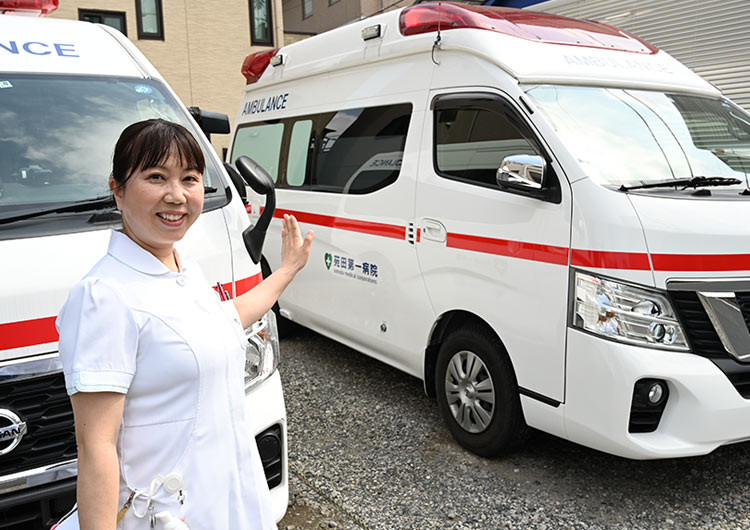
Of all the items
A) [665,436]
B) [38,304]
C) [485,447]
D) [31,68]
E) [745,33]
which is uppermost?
[745,33]

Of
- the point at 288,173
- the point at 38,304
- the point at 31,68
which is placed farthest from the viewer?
the point at 288,173

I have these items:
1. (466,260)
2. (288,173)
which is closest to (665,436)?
(466,260)

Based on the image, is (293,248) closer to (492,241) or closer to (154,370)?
(154,370)

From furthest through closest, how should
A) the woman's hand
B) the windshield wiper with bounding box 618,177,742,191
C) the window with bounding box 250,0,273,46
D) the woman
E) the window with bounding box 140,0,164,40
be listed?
the window with bounding box 250,0,273,46, the window with bounding box 140,0,164,40, the windshield wiper with bounding box 618,177,742,191, the woman's hand, the woman

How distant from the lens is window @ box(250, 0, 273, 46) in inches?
722

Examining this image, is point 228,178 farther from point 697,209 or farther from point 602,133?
point 697,209

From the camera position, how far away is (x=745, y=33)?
6758 millimetres

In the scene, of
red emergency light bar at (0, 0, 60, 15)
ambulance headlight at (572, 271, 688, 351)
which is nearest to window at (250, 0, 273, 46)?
red emergency light bar at (0, 0, 60, 15)

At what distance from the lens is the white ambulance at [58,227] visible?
85.4 inches

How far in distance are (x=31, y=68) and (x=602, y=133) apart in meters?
2.72

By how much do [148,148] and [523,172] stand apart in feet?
7.37

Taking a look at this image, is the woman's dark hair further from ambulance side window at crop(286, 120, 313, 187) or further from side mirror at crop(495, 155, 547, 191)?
ambulance side window at crop(286, 120, 313, 187)

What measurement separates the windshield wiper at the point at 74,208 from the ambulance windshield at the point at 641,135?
214 centimetres

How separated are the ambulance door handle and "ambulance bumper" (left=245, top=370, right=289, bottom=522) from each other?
5.25ft
